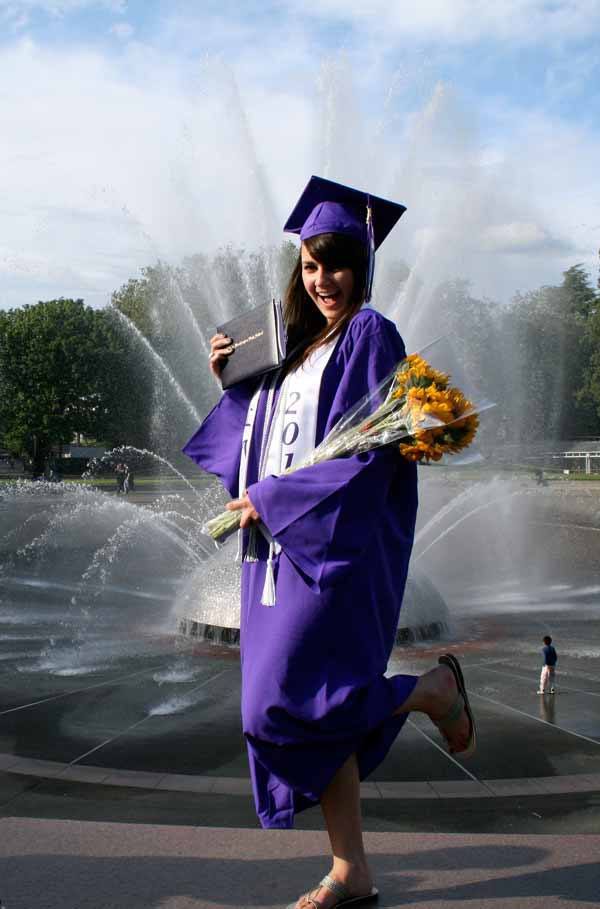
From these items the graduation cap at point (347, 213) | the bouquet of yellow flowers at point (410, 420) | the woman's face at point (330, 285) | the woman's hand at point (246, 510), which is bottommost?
the woman's hand at point (246, 510)

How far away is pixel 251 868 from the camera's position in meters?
3.64

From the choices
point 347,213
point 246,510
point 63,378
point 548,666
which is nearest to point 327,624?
point 246,510

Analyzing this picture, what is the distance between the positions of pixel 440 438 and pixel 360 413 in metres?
0.29

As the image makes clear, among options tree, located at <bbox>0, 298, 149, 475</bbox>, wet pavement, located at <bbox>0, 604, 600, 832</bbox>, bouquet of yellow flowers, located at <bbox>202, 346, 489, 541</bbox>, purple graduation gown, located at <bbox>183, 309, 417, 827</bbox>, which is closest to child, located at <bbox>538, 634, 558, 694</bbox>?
wet pavement, located at <bbox>0, 604, 600, 832</bbox>

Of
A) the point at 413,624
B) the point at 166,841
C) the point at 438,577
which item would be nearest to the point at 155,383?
the point at 438,577

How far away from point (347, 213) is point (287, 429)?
77 cm

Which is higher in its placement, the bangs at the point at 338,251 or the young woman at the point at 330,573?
the bangs at the point at 338,251

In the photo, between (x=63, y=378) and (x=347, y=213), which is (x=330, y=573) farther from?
(x=63, y=378)

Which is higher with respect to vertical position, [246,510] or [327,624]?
[246,510]

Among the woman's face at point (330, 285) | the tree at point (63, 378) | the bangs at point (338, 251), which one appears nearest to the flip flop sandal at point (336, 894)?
the woman's face at point (330, 285)

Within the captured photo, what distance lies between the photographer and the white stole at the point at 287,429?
3.47 m

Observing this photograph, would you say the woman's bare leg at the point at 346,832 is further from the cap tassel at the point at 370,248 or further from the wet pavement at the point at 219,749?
the wet pavement at the point at 219,749

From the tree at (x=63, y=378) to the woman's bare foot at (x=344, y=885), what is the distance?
54.8 meters

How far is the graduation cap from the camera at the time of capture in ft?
11.9
